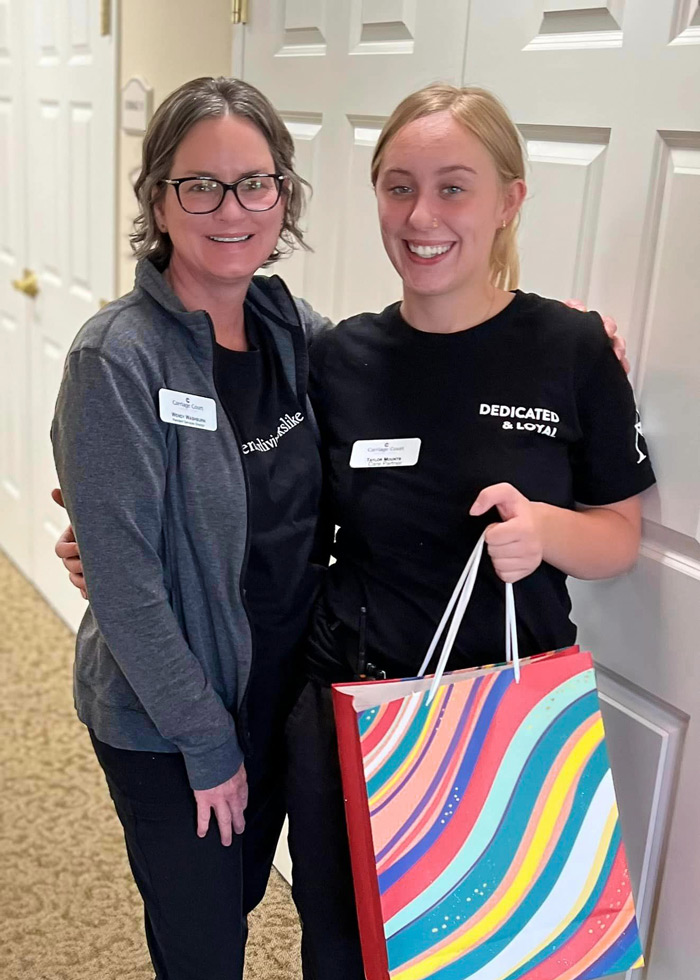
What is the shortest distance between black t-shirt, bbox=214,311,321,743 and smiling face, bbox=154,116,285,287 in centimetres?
11

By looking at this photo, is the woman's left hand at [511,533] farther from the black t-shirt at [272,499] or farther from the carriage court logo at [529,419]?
the black t-shirt at [272,499]

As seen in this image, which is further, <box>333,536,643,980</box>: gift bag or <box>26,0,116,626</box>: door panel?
<box>26,0,116,626</box>: door panel

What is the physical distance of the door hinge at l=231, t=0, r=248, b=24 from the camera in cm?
205

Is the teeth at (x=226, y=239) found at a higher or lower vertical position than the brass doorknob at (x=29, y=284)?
higher

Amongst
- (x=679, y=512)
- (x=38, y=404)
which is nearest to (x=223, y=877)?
(x=679, y=512)

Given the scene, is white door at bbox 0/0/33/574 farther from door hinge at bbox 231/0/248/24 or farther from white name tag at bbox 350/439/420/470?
white name tag at bbox 350/439/420/470

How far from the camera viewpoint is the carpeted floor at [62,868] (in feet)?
6.22

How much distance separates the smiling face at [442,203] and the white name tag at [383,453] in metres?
0.19

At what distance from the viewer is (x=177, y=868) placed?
1289 mm

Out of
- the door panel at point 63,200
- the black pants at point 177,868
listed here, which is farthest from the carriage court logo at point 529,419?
the door panel at point 63,200

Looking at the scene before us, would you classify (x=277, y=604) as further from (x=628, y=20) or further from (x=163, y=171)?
(x=628, y=20)

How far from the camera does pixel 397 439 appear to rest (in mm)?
1250

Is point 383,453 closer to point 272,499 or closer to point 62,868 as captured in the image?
point 272,499

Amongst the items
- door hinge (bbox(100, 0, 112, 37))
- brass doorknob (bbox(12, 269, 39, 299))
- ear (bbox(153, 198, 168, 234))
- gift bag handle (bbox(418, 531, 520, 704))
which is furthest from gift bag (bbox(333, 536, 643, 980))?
brass doorknob (bbox(12, 269, 39, 299))
